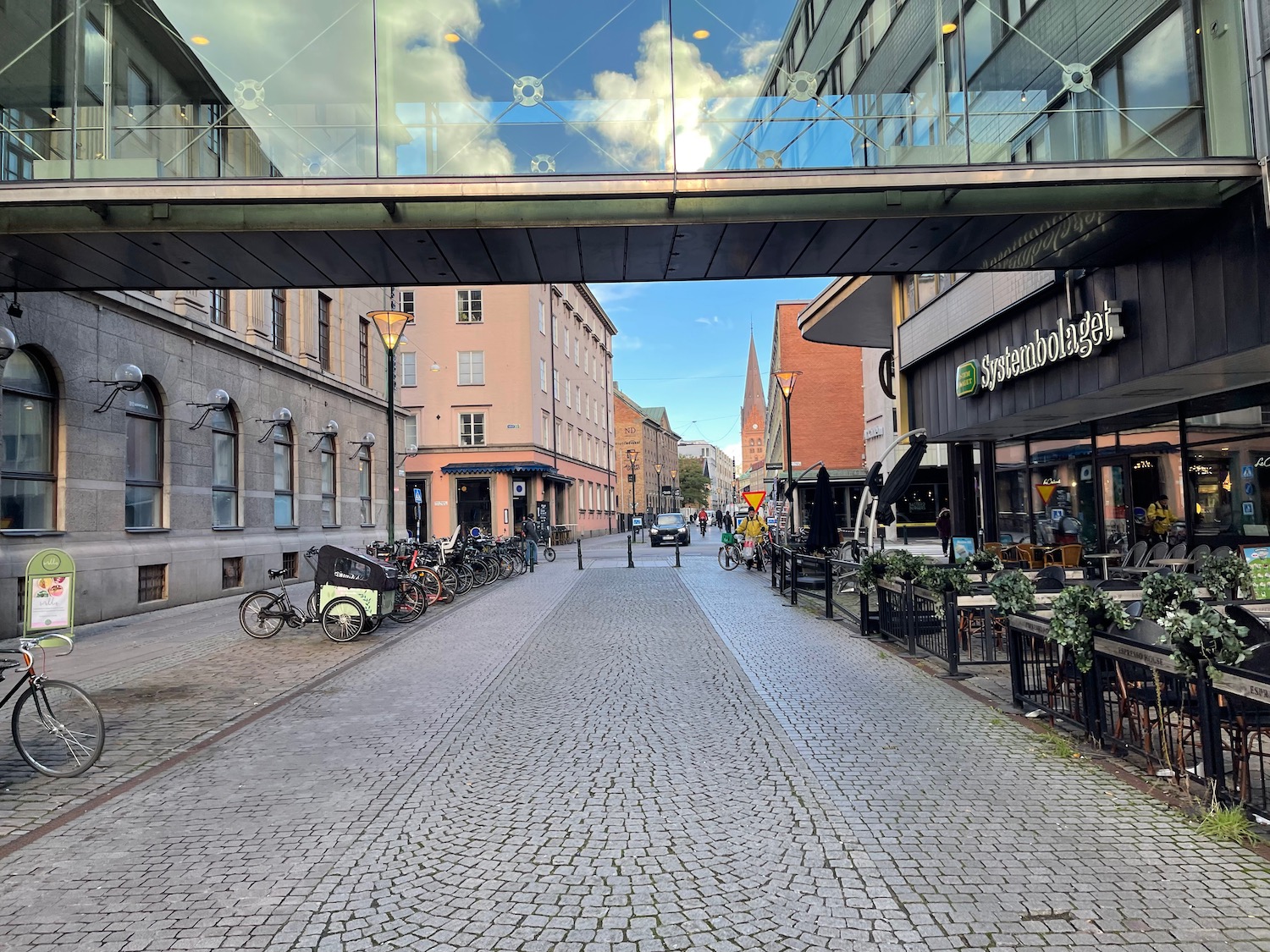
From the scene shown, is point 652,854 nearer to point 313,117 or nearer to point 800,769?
point 800,769

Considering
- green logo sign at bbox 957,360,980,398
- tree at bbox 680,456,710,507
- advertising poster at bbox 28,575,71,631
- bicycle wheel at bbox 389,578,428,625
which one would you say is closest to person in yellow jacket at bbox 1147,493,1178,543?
green logo sign at bbox 957,360,980,398

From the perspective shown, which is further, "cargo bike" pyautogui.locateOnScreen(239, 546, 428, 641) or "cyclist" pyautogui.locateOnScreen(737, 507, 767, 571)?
"cyclist" pyautogui.locateOnScreen(737, 507, 767, 571)

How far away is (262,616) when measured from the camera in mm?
11992

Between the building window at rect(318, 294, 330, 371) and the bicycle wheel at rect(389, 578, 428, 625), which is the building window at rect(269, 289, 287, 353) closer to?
the building window at rect(318, 294, 330, 371)

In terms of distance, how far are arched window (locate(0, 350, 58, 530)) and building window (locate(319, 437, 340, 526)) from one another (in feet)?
33.8

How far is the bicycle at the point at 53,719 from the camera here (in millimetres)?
5480

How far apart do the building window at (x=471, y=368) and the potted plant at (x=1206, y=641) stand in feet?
140

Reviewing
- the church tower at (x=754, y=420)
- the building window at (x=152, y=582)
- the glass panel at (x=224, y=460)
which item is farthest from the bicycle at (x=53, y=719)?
the church tower at (x=754, y=420)

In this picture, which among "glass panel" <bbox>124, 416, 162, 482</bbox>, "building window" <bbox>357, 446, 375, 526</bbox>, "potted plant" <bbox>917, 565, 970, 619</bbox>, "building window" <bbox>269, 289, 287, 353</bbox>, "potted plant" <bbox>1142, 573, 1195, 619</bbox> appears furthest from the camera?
"building window" <bbox>357, 446, 375, 526</bbox>

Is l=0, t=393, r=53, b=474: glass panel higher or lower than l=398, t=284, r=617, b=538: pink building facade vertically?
lower

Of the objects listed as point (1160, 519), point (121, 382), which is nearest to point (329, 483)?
point (121, 382)

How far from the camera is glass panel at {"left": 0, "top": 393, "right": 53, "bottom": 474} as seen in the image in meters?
12.4

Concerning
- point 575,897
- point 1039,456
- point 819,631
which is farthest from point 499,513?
point 575,897

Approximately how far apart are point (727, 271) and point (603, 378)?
60.8 meters
